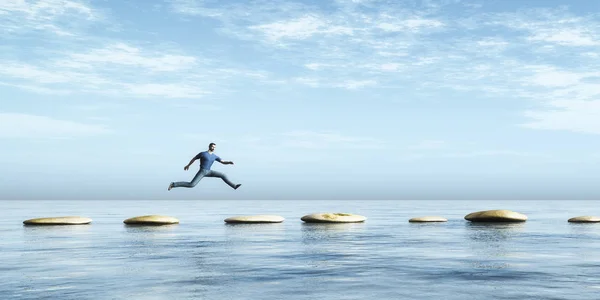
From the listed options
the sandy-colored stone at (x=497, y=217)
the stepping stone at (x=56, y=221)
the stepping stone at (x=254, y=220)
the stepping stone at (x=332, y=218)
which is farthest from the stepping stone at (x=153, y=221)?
the sandy-colored stone at (x=497, y=217)

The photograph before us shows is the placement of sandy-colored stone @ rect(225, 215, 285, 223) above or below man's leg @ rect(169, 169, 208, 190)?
→ below

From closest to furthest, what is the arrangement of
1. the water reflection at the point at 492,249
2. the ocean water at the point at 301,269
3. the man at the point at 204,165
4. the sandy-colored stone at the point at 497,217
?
1. the ocean water at the point at 301,269
2. the water reflection at the point at 492,249
3. the man at the point at 204,165
4. the sandy-colored stone at the point at 497,217

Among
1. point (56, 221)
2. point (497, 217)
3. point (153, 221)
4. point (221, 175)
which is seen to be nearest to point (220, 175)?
point (221, 175)

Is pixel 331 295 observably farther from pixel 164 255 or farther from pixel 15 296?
pixel 164 255

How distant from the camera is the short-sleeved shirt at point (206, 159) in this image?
26109 mm

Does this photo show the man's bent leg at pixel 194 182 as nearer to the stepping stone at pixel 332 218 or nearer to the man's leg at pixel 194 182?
the man's leg at pixel 194 182

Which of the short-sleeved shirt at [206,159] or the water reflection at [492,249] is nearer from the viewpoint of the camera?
the water reflection at [492,249]

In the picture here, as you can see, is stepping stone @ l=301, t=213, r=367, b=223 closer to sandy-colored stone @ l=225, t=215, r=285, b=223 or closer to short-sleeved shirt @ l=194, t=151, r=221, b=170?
sandy-colored stone @ l=225, t=215, r=285, b=223

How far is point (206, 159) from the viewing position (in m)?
26.1

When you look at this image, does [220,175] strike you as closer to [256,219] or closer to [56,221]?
[256,219]

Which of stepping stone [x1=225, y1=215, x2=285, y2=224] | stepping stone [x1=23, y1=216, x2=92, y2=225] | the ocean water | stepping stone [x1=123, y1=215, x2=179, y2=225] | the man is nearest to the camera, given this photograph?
Result: the ocean water

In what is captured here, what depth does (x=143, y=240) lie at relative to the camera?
28250 millimetres

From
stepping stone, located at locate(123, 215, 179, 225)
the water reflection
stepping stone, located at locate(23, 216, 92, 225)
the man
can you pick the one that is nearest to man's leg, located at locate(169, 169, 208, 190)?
the man

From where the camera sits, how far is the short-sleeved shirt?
26.1 m
